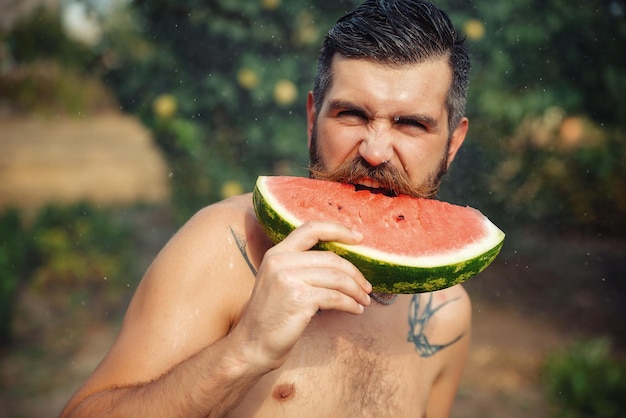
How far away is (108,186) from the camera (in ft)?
46.0

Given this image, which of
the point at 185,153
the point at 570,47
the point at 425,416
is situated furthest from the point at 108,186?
the point at 425,416

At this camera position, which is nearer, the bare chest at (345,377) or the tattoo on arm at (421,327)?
the bare chest at (345,377)

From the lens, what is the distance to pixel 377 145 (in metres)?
2.15

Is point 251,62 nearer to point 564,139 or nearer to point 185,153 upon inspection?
point 185,153

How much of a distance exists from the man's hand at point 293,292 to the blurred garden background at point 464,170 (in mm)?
3240

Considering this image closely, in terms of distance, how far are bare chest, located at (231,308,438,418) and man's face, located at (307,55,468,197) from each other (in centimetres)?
55

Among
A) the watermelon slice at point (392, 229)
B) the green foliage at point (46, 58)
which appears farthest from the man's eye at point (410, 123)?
the green foliage at point (46, 58)

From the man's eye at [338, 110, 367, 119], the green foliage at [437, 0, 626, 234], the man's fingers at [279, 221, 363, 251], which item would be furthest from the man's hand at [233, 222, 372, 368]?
the green foliage at [437, 0, 626, 234]

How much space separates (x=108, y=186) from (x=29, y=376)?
336 inches

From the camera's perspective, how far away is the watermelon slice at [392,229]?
1890mm

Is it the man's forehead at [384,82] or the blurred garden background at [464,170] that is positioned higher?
the man's forehead at [384,82]

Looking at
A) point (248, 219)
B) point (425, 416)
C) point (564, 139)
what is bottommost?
point (564, 139)

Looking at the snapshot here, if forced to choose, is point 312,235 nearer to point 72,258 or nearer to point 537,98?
point 537,98

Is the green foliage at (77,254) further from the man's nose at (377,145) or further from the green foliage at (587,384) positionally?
the man's nose at (377,145)
